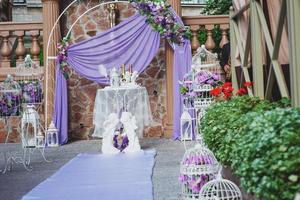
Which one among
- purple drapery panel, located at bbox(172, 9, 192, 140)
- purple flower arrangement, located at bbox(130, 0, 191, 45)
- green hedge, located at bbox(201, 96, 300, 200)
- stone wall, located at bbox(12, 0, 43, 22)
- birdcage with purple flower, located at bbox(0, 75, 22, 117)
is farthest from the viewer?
stone wall, located at bbox(12, 0, 43, 22)

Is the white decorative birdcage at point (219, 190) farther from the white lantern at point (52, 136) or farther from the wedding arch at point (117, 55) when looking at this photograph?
the white lantern at point (52, 136)

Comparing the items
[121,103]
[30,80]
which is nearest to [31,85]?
[30,80]

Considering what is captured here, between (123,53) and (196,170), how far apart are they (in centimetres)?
519

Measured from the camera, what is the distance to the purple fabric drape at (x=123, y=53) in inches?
328

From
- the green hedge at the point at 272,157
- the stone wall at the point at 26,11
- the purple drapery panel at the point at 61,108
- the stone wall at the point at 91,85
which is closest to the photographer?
the green hedge at the point at 272,157

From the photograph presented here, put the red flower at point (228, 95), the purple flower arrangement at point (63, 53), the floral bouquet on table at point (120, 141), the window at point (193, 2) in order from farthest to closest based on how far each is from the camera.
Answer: the window at point (193, 2)
the purple flower arrangement at point (63, 53)
the floral bouquet on table at point (120, 141)
the red flower at point (228, 95)

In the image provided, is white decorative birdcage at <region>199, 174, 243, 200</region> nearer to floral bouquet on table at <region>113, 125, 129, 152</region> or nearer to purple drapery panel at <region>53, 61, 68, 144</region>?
floral bouquet on table at <region>113, 125, 129, 152</region>

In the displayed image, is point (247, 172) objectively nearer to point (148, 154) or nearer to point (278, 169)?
point (278, 169)

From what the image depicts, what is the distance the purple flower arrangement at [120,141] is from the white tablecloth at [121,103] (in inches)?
15.9

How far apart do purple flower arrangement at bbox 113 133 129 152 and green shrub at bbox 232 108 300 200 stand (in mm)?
4989

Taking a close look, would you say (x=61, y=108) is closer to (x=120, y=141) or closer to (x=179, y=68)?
(x=120, y=141)

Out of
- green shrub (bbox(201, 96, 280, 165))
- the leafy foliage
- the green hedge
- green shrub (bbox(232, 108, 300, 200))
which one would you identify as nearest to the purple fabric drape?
the leafy foliage

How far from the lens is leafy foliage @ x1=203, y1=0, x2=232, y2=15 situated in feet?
38.7

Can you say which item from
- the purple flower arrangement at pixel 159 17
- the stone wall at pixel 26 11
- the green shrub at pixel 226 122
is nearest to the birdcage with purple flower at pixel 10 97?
the purple flower arrangement at pixel 159 17
